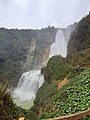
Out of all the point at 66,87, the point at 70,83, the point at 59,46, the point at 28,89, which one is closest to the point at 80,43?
the point at 28,89

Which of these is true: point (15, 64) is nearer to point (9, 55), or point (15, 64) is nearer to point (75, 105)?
point (9, 55)

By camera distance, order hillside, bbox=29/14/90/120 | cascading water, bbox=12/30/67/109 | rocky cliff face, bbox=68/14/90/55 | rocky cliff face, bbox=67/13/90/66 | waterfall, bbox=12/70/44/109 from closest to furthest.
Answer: hillside, bbox=29/14/90/120 < rocky cliff face, bbox=67/13/90/66 < rocky cliff face, bbox=68/14/90/55 < cascading water, bbox=12/30/67/109 < waterfall, bbox=12/70/44/109

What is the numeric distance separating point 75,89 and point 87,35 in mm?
18504

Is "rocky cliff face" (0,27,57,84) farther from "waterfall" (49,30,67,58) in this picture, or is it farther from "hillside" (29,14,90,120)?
"hillside" (29,14,90,120)

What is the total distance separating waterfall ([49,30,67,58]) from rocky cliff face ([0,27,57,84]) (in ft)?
4.61

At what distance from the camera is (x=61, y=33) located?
221 feet

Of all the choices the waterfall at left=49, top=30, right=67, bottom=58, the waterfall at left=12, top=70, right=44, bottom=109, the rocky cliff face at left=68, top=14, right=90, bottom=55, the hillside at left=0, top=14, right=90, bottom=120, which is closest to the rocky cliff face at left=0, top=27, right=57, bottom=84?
the waterfall at left=49, top=30, right=67, bottom=58

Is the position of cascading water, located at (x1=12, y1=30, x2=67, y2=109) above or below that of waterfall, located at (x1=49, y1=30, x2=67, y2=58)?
below

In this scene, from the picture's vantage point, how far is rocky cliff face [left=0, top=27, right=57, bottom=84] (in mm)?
51438

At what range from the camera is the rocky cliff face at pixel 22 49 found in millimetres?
51438

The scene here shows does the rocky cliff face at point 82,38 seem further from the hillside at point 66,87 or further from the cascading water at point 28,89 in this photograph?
the cascading water at point 28,89

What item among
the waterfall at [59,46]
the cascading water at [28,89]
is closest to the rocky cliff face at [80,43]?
the cascading water at [28,89]

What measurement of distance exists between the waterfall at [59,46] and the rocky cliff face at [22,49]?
141 centimetres

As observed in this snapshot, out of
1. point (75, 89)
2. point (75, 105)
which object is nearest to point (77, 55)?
point (75, 89)
